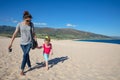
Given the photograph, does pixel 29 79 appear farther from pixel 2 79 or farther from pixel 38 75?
pixel 2 79

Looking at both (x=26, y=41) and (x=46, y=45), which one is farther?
(x=46, y=45)

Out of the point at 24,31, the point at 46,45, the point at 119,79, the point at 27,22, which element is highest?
the point at 27,22

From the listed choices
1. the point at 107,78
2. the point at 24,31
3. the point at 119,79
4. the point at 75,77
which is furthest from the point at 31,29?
the point at 119,79

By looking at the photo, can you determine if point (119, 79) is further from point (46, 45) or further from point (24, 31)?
point (24, 31)

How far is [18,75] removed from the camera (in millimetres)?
5082

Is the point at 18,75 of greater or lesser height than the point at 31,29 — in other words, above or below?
below

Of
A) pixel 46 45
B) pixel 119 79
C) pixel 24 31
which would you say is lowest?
pixel 119 79

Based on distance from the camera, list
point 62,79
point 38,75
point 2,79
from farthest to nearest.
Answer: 1. point 38,75
2. point 62,79
3. point 2,79

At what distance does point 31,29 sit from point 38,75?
1782 mm

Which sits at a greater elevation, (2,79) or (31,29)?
(31,29)

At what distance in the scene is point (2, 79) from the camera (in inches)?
181

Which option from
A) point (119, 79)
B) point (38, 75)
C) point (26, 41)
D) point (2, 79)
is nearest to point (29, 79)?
point (38, 75)

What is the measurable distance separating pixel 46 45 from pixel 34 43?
1.26 m

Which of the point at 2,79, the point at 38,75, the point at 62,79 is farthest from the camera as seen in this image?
the point at 38,75
